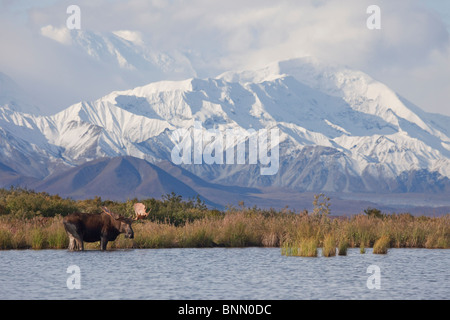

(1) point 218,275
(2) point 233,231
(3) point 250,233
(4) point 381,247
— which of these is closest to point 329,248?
(4) point 381,247

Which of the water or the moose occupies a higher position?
the moose

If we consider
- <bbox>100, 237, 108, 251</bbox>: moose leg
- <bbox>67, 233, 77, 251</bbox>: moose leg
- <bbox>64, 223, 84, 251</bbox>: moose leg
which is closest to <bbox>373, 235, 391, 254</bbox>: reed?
<bbox>100, 237, 108, 251</bbox>: moose leg

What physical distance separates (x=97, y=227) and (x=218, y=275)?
906 cm

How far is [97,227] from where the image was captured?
41125 mm

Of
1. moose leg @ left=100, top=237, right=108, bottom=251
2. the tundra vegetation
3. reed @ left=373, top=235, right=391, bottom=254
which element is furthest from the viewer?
the tundra vegetation

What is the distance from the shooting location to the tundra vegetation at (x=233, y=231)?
43.6m

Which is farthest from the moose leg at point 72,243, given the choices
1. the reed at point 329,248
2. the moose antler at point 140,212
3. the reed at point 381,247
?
the reed at point 381,247

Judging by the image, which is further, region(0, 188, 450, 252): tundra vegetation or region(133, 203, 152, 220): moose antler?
region(0, 188, 450, 252): tundra vegetation

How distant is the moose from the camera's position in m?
40.4

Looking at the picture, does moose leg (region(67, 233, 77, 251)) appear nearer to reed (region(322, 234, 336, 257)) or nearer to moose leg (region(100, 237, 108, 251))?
moose leg (region(100, 237, 108, 251))

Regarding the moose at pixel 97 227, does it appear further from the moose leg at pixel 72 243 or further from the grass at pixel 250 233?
the grass at pixel 250 233

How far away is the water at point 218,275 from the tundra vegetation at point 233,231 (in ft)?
4.93

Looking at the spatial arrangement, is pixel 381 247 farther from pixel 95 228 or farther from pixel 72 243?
pixel 72 243
